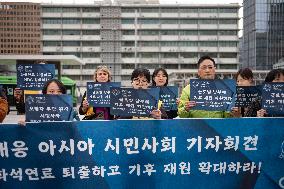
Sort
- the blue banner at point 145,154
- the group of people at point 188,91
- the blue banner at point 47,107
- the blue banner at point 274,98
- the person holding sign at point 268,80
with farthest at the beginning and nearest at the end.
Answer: the person holding sign at point 268,80, the group of people at point 188,91, the blue banner at point 274,98, the blue banner at point 47,107, the blue banner at point 145,154

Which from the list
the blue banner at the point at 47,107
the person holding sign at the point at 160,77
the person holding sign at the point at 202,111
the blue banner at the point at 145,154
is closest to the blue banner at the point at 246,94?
the person holding sign at the point at 202,111

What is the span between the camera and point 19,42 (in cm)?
8212

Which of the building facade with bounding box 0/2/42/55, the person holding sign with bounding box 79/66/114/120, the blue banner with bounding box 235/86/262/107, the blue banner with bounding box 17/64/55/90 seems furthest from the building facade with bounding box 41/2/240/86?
the blue banner with bounding box 235/86/262/107

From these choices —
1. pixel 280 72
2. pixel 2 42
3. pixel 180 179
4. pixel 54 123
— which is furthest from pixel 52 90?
pixel 2 42

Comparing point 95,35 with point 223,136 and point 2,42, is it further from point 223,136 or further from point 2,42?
point 223,136

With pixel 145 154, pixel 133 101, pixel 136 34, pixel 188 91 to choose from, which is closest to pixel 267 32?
pixel 136 34

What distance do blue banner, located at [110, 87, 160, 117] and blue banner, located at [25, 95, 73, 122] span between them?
2.12 ft

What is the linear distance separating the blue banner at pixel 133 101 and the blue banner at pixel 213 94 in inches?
27.4

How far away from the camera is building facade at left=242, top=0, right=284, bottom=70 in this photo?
3789 inches

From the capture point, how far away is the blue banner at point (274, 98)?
4301 mm

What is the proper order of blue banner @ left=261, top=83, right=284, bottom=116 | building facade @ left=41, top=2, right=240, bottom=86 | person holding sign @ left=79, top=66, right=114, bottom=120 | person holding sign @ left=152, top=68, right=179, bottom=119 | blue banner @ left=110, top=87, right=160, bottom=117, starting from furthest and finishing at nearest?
building facade @ left=41, top=2, right=240, bottom=86, person holding sign @ left=152, top=68, right=179, bottom=119, person holding sign @ left=79, top=66, right=114, bottom=120, blue banner @ left=261, top=83, right=284, bottom=116, blue banner @ left=110, top=87, right=160, bottom=117

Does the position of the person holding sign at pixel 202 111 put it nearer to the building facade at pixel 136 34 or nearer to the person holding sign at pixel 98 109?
the person holding sign at pixel 98 109

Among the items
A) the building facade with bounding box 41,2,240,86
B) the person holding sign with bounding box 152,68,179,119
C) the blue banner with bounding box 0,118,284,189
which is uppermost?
the building facade with bounding box 41,2,240,86

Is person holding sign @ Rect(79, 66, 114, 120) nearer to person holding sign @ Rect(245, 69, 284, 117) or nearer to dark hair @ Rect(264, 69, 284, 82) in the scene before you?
person holding sign @ Rect(245, 69, 284, 117)
